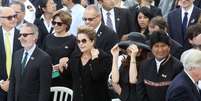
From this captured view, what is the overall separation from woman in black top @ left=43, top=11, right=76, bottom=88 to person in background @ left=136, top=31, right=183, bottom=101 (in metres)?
1.51

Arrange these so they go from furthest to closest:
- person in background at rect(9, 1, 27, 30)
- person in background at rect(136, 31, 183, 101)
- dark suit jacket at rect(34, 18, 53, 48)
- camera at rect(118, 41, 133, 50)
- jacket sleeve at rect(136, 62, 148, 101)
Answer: person in background at rect(9, 1, 27, 30) → dark suit jacket at rect(34, 18, 53, 48) → camera at rect(118, 41, 133, 50) → jacket sleeve at rect(136, 62, 148, 101) → person in background at rect(136, 31, 183, 101)

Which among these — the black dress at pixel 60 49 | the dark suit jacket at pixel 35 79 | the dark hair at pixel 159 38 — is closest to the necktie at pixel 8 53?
the black dress at pixel 60 49

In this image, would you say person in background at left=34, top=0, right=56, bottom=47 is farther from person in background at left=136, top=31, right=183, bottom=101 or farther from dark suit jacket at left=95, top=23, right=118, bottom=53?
person in background at left=136, top=31, right=183, bottom=101

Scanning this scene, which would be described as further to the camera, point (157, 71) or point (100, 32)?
point (100, 32)

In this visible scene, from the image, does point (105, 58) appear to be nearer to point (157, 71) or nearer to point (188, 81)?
point (157, 71)

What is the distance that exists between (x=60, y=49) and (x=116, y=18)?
1575 millimetres

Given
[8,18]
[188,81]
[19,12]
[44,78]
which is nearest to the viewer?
[188,81]

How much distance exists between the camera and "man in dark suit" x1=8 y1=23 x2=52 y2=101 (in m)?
6.88

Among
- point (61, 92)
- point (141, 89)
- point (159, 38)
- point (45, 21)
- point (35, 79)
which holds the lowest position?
point (61, 92)

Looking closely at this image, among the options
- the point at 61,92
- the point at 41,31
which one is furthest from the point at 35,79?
the point at 41,31

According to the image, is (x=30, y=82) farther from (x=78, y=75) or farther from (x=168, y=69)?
(x=168, y=69)

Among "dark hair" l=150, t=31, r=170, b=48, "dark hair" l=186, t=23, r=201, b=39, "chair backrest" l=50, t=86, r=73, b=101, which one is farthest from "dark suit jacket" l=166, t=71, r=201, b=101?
"chair backrest" l=50, t=86, r=73, b=101

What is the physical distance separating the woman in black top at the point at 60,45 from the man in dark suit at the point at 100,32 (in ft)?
1.00

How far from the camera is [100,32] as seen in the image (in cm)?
788
